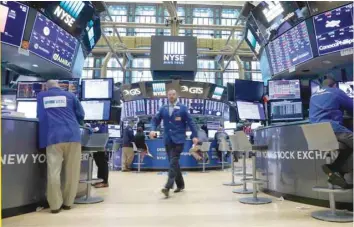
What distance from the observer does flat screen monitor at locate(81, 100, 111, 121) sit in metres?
6.29

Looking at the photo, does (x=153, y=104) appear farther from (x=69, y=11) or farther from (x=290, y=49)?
(x=290, y=49)

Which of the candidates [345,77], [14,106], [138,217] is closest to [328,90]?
[138,217]

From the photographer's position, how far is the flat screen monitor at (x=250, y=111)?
6.90 metres

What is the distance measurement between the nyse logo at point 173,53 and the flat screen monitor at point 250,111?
312cm

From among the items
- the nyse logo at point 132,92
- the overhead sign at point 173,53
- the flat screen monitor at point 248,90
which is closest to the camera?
the flat screen monitor at point 248,90

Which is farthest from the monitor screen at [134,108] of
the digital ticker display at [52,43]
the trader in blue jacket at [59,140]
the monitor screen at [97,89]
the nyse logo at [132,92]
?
the trader in blue jacket at [59,140]

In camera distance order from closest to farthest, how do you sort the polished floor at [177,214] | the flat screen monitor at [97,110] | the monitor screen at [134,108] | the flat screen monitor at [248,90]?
the polished floor at [177,214] → the flat screen monitor at [97,110] → the flat screen monitor at [248,90] → the monitor screen at [134,108]

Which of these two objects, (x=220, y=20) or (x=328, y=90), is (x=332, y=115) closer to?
(x=328, y=90)

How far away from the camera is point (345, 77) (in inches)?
256

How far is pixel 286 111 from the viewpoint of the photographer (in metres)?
6.67

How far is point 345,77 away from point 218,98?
15.7 feet

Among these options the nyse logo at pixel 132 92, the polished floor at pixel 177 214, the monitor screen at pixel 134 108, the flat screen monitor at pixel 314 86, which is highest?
the nyse logo at pixel 132 92

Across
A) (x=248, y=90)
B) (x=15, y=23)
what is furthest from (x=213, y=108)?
(x=15, y=23)

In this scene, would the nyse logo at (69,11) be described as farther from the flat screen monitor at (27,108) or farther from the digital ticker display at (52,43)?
the flat screen monitor at (27,108)
